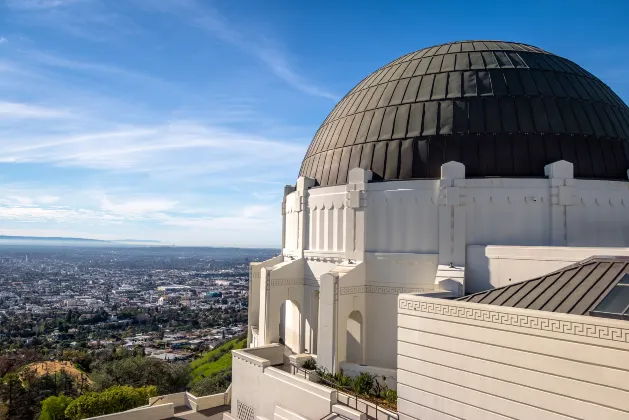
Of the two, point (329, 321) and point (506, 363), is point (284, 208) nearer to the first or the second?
point (329, 321)

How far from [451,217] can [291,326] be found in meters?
9.55

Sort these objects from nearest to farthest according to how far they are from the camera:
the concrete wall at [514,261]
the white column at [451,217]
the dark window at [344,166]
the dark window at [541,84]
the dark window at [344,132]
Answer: the concrete wall at [514,261] < the white column at [451,217] < the dark window at [541,84] < the dark window at [344,166] < the dark window at [344,132]

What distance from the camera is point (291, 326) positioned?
23000 mm

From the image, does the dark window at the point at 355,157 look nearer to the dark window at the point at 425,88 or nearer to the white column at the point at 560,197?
the dark window at the point at 425,88


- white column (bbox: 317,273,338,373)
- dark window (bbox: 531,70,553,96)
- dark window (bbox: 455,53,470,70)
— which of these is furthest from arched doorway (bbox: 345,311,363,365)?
dark window (bbox: 531,70,553,96)

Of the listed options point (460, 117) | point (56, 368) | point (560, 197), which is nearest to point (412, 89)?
point (460, 117)

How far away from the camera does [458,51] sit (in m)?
22.5

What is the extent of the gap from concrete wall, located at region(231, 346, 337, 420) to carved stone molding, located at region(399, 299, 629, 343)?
15.9ft

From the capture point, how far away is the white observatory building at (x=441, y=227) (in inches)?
484

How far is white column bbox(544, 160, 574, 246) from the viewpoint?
57.9 ft

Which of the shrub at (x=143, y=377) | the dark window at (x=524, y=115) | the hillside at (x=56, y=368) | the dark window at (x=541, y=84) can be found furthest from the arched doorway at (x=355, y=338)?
the hillside at (x=56, y=368)

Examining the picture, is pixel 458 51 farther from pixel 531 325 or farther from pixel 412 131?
pixel 531 325

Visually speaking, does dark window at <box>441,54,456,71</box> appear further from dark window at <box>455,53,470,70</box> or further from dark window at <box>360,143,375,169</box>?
dark window at <box>360,143,375,169</box>

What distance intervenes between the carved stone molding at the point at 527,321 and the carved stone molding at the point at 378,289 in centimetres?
491
